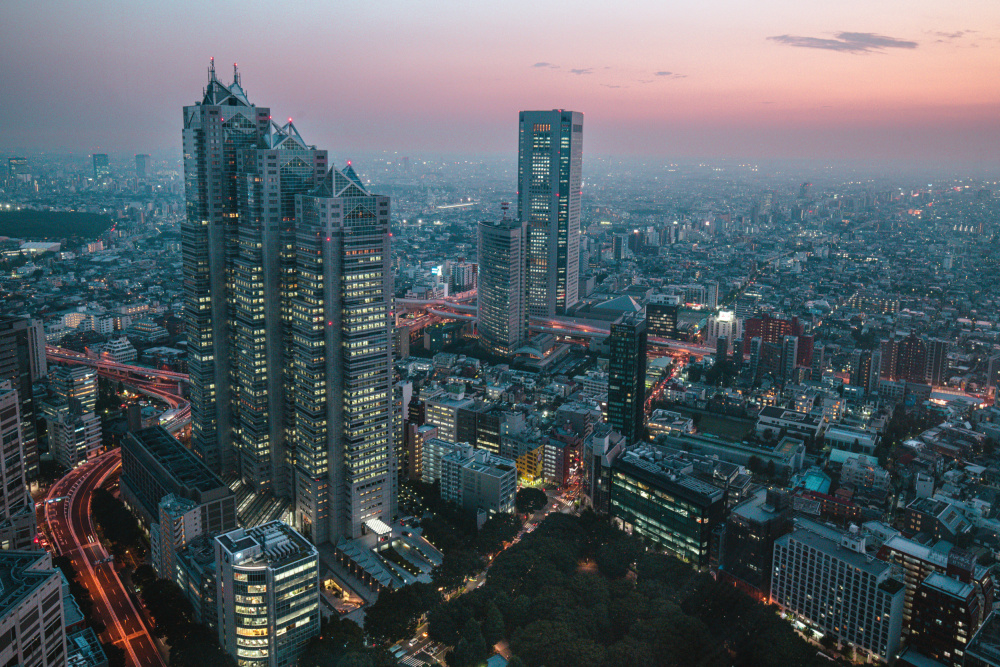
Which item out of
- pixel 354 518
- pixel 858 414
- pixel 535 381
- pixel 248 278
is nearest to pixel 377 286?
pixel 248 278

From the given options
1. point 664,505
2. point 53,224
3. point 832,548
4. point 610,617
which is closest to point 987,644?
point 832,548

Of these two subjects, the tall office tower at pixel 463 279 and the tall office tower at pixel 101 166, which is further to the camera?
the tall office tower at pixel 101 166

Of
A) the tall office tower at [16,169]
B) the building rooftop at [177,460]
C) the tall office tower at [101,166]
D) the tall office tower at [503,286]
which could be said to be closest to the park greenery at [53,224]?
the tall office tower at [16,169]

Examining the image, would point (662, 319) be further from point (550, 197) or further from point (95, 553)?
point (95, 553)

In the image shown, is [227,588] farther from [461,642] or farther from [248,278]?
[248,278]

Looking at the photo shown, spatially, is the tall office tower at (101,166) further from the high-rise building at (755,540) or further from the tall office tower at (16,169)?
the high-rise building at (755,540)

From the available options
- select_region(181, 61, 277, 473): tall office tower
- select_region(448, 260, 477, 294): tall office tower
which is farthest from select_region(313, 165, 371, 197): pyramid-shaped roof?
select_region(448, 260, 477, 294): tall office tower
